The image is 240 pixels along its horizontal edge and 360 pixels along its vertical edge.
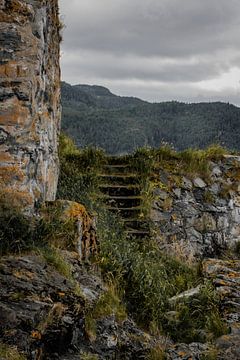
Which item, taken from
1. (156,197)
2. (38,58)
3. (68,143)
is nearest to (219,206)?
(156,197)

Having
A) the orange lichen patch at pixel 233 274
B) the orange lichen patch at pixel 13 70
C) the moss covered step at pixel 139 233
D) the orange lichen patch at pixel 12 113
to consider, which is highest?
the orange lichen patch at pixel 13 70

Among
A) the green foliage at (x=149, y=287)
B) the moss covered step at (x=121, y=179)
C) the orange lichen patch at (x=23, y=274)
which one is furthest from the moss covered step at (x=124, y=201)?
the orange lichen patch at (x=23, y=274)

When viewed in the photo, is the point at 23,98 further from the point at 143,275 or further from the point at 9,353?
the point at 9,353

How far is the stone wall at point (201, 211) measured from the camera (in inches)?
392

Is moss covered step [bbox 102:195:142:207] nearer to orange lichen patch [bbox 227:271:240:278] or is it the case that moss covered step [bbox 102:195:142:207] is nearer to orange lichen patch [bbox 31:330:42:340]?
orange lichen patch [bbox 227:271:240:278]

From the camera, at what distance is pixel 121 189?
998cm

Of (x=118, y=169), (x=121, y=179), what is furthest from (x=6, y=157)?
(x=118, y=169)

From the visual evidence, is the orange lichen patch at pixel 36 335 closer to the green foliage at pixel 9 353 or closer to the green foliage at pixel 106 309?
the green foliage at pixel 9 353

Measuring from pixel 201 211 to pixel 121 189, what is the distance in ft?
6.34

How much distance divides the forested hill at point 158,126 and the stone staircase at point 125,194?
22.3 metres

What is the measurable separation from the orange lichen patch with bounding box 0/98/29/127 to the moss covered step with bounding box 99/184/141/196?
4509 mm

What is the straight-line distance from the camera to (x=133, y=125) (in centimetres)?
5231

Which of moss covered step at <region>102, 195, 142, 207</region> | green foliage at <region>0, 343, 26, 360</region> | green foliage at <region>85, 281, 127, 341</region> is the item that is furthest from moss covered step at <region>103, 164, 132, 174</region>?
green foliage at <region>0, 343, 26, 360</region>

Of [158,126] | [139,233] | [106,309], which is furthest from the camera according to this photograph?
[158,126]
